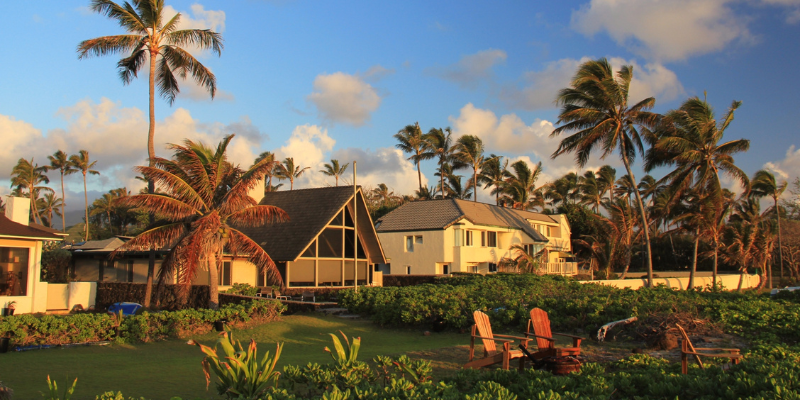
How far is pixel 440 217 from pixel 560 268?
31.2ft

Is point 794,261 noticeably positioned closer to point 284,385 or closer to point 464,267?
point 464,267

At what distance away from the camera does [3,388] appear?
20.4 feet

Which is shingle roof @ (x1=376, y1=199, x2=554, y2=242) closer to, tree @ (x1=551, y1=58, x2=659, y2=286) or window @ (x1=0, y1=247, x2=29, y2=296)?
tree @ (x1=551, y1=58, x2=659, y2=286)

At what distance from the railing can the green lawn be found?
81.6 feet

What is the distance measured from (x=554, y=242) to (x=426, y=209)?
16.2 meters

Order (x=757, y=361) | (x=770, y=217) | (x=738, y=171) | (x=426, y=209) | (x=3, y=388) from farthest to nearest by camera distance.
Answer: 1. (x=770, y=217)
2. (x=426, y=209)
3. (x=738, y=171)
4. (x=757, y=361)
5. (x=3, y=388)

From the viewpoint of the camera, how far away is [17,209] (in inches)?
814

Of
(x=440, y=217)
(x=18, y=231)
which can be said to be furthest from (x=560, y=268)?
(x=18, y=231)

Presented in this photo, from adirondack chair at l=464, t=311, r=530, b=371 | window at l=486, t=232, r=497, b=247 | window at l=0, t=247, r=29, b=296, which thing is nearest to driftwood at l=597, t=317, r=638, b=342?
adirondack chair at l=464, t=311, r=530, b=371

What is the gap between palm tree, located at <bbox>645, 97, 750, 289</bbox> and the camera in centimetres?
3198

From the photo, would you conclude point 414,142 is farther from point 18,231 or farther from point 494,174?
point 18,231

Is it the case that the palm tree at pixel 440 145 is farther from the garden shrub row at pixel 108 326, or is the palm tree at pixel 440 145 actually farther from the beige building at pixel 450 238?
the garden shrub row at pixel 108 326

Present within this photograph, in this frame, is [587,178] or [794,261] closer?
[794,261]

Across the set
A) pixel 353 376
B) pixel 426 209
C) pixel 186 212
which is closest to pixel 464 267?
pixel 426 209
